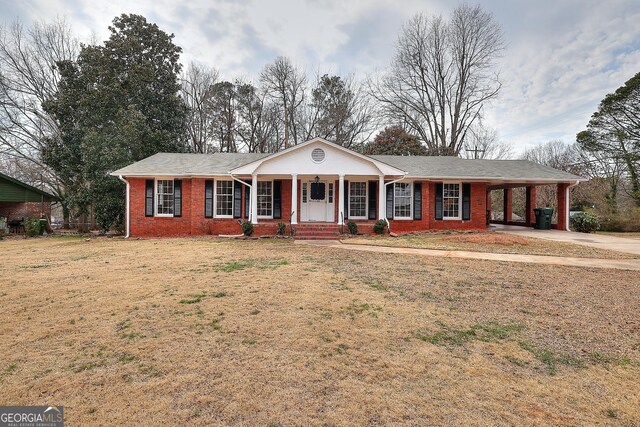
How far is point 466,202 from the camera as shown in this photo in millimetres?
16156

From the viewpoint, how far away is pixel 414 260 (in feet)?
28.7

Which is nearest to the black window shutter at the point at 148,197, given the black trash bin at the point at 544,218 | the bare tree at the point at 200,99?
the bare tree at the point at 200,99

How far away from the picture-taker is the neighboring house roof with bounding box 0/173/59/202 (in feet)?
59.6

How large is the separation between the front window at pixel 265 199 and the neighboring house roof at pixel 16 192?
46.8 ft

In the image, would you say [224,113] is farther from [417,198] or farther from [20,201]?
[417,198]

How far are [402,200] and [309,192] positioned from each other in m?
4.54

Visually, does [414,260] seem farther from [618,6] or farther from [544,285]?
[618,6]

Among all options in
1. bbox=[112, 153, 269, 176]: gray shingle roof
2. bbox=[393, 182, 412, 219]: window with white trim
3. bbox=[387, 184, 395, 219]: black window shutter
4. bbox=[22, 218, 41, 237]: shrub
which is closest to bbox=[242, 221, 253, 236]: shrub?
bbox=[112, 153, 269, 176]: gray shingle roof

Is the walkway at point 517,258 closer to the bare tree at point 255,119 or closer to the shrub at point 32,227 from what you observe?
the shrub at point 32,227

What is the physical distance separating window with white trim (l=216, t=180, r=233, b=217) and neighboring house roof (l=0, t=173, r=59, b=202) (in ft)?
41.1

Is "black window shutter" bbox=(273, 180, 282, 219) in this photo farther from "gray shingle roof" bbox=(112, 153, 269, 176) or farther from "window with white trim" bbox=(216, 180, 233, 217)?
"window with white trim" bbox=(216, 180, 233, 217)

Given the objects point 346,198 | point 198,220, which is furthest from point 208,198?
point 346,198

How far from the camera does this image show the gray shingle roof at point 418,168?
49.9ft

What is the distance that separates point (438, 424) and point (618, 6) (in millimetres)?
22956
